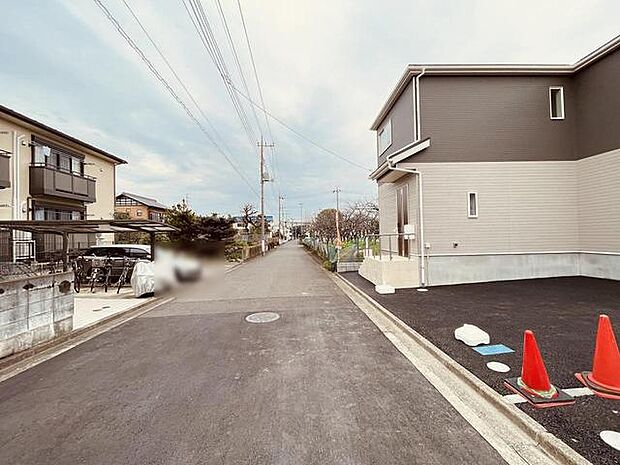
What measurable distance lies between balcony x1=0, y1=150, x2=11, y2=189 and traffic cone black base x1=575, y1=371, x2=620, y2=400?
57.4ft

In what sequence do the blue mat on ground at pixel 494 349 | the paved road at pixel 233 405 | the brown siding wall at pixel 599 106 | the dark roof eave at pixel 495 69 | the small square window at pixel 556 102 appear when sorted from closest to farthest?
the paved road at pixel 233 405
the blue mat on ground at pixel 494 349
the brown siding wall at pixel 599 106
the dark roof eave at pixel 495 69
the small square window at pixel 556 102

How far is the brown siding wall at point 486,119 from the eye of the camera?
1067cm

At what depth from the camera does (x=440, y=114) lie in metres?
10.7

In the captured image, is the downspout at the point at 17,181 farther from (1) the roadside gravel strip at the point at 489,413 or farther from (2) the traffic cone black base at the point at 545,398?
(2) the traffic cone black base at the point at 545,398

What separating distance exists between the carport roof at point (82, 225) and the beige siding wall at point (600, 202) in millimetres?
12014

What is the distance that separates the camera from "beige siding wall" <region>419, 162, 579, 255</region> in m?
10.5

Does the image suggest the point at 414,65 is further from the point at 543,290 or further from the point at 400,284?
the point at 543,290

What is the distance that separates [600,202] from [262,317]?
10.0 meters

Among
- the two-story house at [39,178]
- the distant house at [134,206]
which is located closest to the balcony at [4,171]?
the two-story house at [39,178]

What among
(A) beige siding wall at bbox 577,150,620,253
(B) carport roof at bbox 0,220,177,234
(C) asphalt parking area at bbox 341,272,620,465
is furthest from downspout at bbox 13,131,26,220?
(A) beige siding wall at bbox 577,150,620,253

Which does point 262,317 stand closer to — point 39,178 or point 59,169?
point 39,178

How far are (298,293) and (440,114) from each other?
683 cm

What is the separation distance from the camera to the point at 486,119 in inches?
423

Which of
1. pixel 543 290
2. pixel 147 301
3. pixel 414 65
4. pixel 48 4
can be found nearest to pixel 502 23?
pixel 414 65
